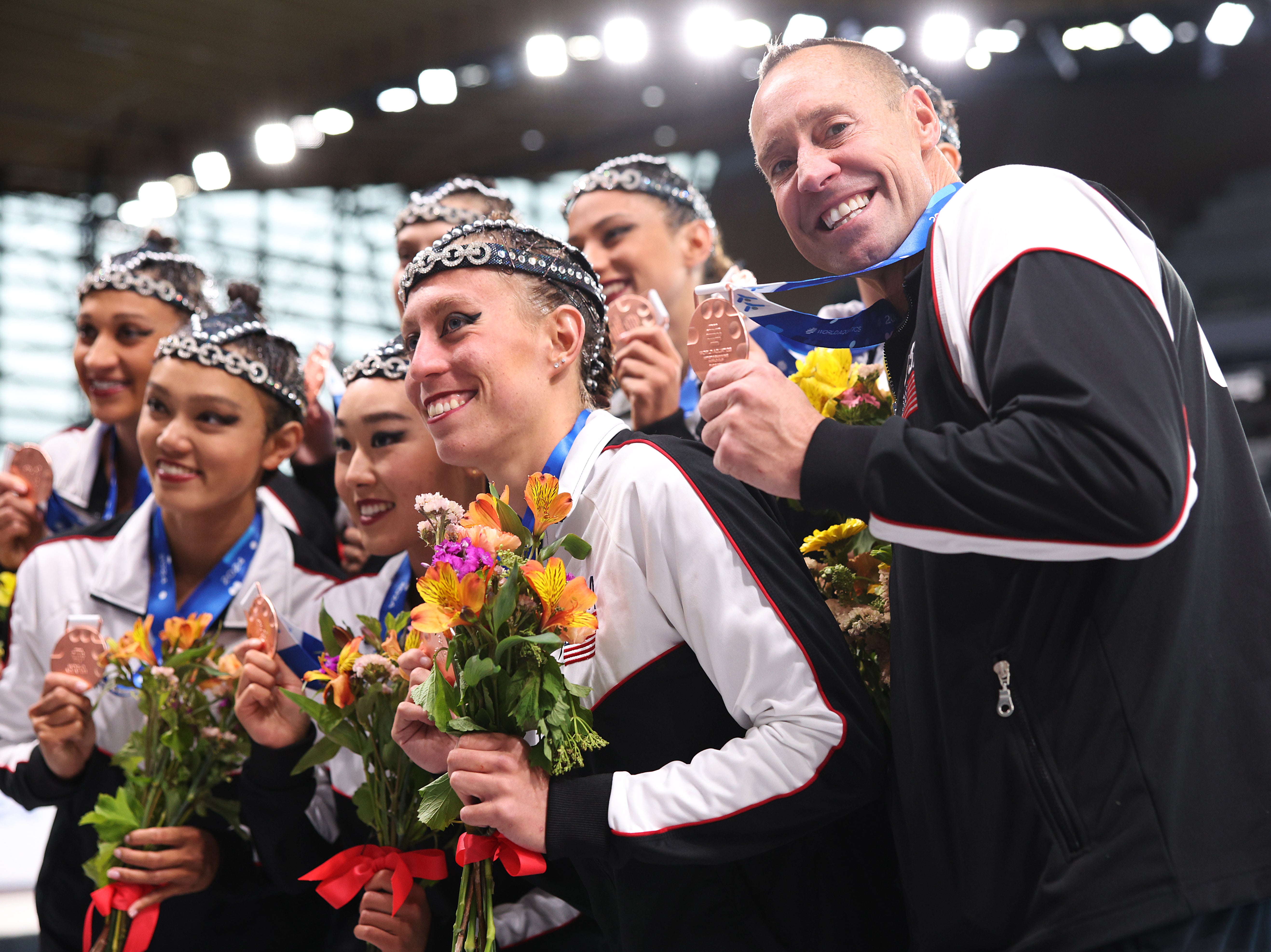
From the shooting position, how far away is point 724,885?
5.44 ft

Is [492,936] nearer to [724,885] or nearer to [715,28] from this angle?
[724,885]

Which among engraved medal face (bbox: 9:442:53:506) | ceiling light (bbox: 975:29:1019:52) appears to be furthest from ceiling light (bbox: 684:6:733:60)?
engraved medal face (bbox: 9:442:53:506)

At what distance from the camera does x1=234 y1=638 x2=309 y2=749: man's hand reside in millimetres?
2246

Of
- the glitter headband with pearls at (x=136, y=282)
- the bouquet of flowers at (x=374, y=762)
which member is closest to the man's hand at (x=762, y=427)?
the bouquet of flowers at (x=374, y=762)

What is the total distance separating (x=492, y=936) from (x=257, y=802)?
84cm

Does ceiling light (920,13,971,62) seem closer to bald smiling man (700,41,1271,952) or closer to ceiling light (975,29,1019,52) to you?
ceiling light (975,29,1019,52)

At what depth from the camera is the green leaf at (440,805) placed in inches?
64.3

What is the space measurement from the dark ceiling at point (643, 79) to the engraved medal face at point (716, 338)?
575 cm

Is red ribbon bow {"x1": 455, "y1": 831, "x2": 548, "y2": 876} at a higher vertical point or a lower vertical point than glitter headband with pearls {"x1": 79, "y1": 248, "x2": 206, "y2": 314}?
lower

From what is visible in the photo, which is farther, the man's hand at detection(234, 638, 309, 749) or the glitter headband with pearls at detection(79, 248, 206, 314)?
the glitter headband with pearls at detection(79, 248, 206, 314)

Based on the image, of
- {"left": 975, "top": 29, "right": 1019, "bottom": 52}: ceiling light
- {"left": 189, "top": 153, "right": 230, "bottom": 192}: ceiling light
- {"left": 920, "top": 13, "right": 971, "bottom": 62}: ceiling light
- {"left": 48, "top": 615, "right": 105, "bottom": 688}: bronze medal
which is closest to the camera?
{"left": 48, "top": 615, "right": 105, "bottom": 688}: bronze medal

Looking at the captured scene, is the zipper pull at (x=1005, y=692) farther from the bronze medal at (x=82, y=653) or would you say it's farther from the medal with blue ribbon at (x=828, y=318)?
the bronze medal at (x=82, y=653)

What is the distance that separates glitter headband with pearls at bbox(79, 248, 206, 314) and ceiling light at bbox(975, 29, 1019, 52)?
674 cm

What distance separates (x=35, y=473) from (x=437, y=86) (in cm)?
732
